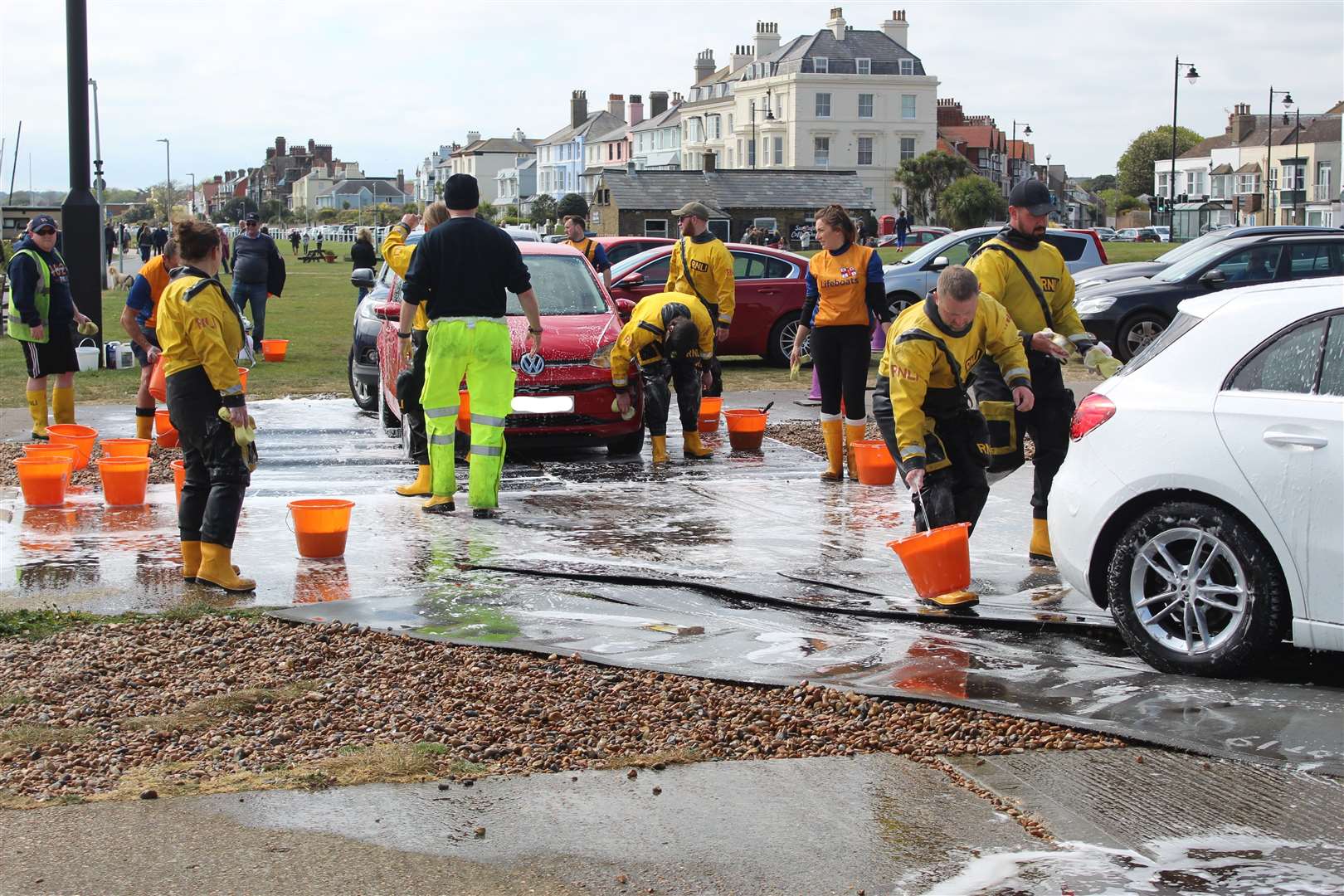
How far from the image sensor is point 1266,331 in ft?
19.6

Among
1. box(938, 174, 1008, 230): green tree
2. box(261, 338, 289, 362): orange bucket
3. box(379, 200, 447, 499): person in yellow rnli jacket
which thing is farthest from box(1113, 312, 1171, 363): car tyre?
box(938, 174, 1008, 230): green tree

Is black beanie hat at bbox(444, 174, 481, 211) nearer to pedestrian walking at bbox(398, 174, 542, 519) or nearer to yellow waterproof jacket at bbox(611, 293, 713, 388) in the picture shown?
pedestrian walking at bbox(398, 174, 542, 519)

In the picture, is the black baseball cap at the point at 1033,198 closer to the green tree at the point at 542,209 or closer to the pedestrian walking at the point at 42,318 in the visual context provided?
the pedestrian walking at the point at 42,318

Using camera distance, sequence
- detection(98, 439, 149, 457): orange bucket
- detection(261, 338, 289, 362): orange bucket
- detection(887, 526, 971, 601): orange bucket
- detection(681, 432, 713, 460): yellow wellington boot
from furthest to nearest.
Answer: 1. detection(261, 338, 289, 362): orange bucket
2. detection(681, 432, 713, 460): yellow wellington boot
3. detection(98, 439, 149, 457): orange bucket
4. detection(887, 526, 971, 601): orange bucket

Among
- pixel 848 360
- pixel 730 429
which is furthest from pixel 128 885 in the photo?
pixel 730 429

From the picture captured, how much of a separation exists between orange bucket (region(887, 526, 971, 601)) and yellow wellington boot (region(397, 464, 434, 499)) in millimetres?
4020

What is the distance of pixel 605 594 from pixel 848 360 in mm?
3753

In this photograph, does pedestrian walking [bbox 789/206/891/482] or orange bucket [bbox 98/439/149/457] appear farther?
pedestrian walking [bbox 789/206/891/482]

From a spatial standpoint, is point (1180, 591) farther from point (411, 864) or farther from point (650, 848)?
point (411, 864)

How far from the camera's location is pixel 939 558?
6906 millimetres

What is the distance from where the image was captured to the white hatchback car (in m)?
5.68

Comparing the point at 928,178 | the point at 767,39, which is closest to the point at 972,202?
the point at 928,178

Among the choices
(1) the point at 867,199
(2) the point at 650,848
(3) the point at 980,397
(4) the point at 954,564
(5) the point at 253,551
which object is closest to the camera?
(2) the point at 650,848

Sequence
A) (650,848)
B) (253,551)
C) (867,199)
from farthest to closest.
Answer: (867,199)
(253,551)
(650,848)
